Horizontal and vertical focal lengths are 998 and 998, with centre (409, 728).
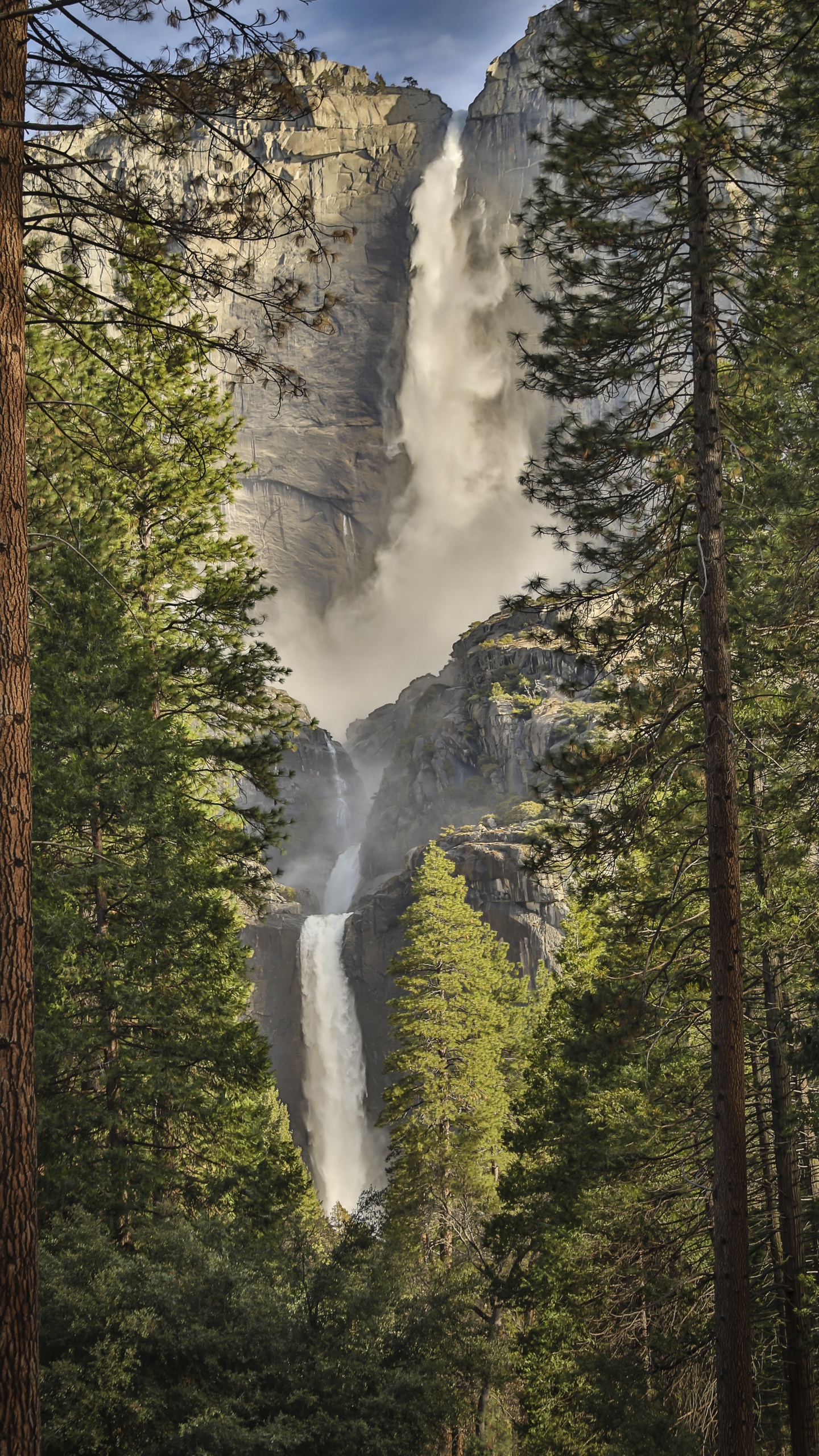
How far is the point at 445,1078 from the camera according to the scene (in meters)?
20.1

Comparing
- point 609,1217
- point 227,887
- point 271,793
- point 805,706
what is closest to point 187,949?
point 227,887

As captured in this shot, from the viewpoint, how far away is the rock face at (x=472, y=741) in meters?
66.0

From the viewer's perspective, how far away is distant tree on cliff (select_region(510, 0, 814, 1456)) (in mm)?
6672

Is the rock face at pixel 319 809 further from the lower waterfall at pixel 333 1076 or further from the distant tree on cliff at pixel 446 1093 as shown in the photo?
the distant tree on cliff at pixel 446 1093

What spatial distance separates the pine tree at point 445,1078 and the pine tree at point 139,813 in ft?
25.6

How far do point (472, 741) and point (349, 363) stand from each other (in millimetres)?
82224

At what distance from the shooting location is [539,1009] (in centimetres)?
2700

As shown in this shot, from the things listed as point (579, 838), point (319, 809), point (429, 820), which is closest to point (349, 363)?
point (319, 809)

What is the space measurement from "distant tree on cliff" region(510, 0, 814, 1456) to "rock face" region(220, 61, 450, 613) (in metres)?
130

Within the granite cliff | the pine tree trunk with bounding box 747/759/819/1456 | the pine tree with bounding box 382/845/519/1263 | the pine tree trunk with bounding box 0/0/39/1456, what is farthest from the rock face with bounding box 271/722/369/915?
the pine tree trunk with bounding box 0/0/39/1456

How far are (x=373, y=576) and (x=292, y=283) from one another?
14404cm

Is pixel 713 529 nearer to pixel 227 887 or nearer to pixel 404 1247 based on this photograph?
pixel 227 887

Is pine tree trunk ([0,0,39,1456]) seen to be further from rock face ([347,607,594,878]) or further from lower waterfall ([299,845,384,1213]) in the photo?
rock face ([347,607,594,878])

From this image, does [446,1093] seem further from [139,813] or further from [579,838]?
[579,838]
